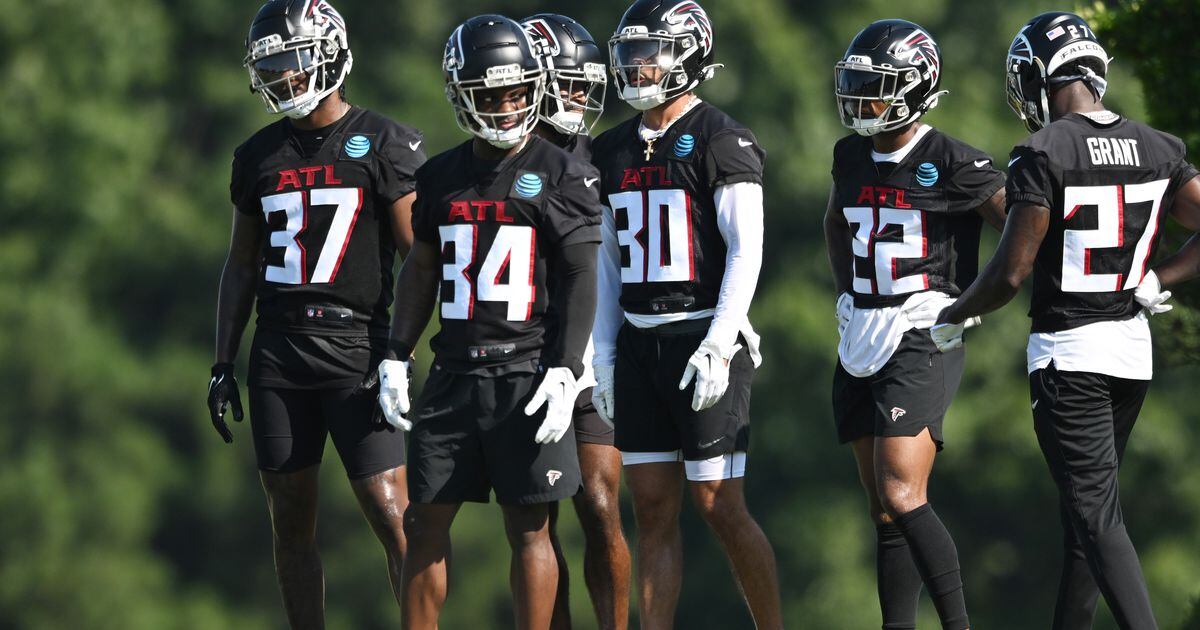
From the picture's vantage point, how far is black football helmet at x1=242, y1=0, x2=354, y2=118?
20.9ft

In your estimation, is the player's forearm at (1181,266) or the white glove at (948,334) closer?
the player's forearm at (1181,266)

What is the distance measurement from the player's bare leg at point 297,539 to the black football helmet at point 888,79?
2391 millimetres

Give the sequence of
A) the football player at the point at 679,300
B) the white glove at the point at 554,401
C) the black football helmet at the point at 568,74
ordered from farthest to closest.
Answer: the black football helmet at the point at 568,74 < the football player at the point at 679,300 < the white glove at the point at 554,401

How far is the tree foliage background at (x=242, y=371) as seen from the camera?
1977 centimetres

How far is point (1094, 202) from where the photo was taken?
5758mm

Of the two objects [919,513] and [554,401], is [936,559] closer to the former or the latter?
[919,513]

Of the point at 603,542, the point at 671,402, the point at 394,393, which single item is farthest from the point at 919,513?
the point at 394,393

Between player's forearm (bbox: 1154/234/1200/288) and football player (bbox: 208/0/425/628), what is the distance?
2.66m

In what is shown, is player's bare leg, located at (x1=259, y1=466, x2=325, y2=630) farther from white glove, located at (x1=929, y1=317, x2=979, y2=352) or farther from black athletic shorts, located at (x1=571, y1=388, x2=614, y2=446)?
white glove, located at (x1=929, y1=317, x2=979, y2=352)

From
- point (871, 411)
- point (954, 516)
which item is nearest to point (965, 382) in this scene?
point (954, 516)

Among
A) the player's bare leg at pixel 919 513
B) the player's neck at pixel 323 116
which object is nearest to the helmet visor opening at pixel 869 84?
the player's bare leg at pixel 919 513

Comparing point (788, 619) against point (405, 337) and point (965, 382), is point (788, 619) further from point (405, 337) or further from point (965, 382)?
point (405, 337)

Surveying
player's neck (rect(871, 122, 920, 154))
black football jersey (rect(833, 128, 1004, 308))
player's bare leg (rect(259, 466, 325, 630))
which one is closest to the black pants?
black football jersey (rect(833, 128, 1004, 308))

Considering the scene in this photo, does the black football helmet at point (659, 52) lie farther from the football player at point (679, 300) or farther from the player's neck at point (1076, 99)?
the player's neck at point (1076, 99)
